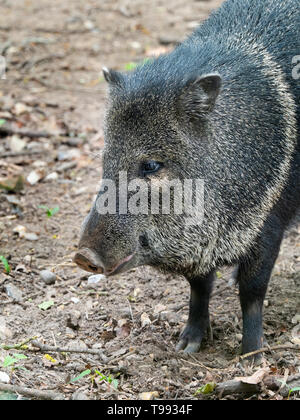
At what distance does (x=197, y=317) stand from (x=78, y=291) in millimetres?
1025

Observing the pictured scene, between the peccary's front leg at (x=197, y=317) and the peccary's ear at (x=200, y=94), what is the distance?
1.30 m

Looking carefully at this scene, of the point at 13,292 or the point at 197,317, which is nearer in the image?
the point at 197,317

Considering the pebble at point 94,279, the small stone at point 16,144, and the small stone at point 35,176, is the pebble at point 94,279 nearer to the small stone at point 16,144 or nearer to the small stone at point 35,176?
the small stone at point 35,176

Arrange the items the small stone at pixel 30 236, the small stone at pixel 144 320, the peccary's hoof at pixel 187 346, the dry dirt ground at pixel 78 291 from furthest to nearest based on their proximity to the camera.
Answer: the small stone at pixel 30 236, the small stone at pixel 144 320, the peccary's hoof at pixel 187 346, the dry dirt ground at pixel 78 291

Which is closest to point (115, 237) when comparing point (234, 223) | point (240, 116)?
point (234, 223)

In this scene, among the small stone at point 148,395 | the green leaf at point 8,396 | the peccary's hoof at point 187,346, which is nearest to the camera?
the green leaf at point 8,396

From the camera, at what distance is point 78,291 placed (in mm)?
5398

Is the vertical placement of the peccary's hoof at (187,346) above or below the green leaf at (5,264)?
below

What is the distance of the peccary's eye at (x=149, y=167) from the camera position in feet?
13.3

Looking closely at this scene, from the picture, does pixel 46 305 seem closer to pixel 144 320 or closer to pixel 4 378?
pixel 144 320

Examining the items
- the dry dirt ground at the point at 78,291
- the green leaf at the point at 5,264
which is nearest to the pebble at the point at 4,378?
the dry dirt ground at the point at 78,291

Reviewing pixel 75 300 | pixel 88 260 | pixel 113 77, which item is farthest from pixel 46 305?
pixel 113 77

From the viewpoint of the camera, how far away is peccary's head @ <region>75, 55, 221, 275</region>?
401 centimetres
